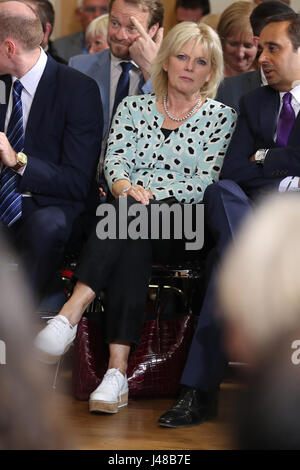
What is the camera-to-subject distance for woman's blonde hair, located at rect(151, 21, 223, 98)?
2.83m

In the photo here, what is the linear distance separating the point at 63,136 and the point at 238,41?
121cm

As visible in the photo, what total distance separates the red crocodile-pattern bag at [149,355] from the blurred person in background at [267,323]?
2.01 metres

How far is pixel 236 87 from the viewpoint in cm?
316

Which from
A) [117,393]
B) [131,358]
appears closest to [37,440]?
[117,393]

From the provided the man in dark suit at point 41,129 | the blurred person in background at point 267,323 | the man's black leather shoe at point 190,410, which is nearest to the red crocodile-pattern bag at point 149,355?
the man's black leather shoe at point 190,410

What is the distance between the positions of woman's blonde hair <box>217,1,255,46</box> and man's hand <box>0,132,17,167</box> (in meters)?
1.45

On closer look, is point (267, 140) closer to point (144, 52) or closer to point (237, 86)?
point (237, 86)

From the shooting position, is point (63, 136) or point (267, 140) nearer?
point (267, 140)

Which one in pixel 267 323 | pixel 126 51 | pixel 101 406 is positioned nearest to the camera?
pixel 267 323

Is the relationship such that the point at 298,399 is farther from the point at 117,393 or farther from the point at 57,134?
the point at 57,134

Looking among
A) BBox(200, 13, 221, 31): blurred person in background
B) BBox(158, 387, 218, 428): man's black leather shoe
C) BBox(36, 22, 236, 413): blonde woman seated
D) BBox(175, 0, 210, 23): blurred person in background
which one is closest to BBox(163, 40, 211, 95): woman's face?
BBox(36, 22, 236, 413): blonde woman seated

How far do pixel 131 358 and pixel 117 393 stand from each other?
8.1 inches

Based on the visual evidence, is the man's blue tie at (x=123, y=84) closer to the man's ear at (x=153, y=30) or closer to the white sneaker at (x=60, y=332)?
the man's ear at (x=153, y=30)

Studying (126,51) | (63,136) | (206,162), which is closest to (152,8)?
(126,51)
